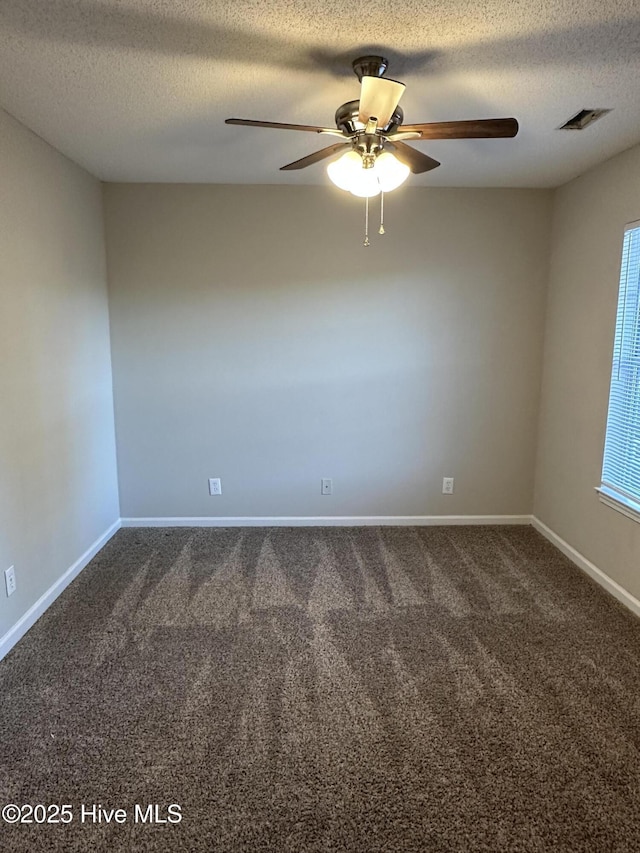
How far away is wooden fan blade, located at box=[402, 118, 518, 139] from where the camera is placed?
5.66ft

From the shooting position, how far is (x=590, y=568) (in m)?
3.08

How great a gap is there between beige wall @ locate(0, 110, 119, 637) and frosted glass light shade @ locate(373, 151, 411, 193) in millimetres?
1709

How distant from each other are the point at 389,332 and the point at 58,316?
2138 millimetres

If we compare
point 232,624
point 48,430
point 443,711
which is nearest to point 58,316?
point 48,430

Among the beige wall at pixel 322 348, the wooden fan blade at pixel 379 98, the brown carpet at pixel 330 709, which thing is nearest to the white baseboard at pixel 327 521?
the beige wall at pixel 322 348

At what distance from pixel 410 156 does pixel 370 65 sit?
338 mm

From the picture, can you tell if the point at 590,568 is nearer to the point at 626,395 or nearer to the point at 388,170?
the point at 626,395

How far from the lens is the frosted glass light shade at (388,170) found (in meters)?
1.95

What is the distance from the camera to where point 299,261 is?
3.53 metres

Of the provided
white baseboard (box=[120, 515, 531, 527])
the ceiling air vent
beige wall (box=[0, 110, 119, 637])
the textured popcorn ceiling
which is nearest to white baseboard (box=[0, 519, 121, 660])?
beige wall (box=[0, 110, 119, 637])

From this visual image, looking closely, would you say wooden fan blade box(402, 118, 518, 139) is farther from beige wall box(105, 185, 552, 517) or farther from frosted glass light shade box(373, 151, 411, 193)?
beige wall box(105, 185, 552, 517)

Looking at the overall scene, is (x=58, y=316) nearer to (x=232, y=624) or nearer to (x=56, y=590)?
(x=56, y=590)

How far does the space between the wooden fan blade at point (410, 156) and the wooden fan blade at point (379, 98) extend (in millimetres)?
168

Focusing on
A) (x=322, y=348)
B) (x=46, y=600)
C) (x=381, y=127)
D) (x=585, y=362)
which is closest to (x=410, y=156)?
(x=381, y=127)
